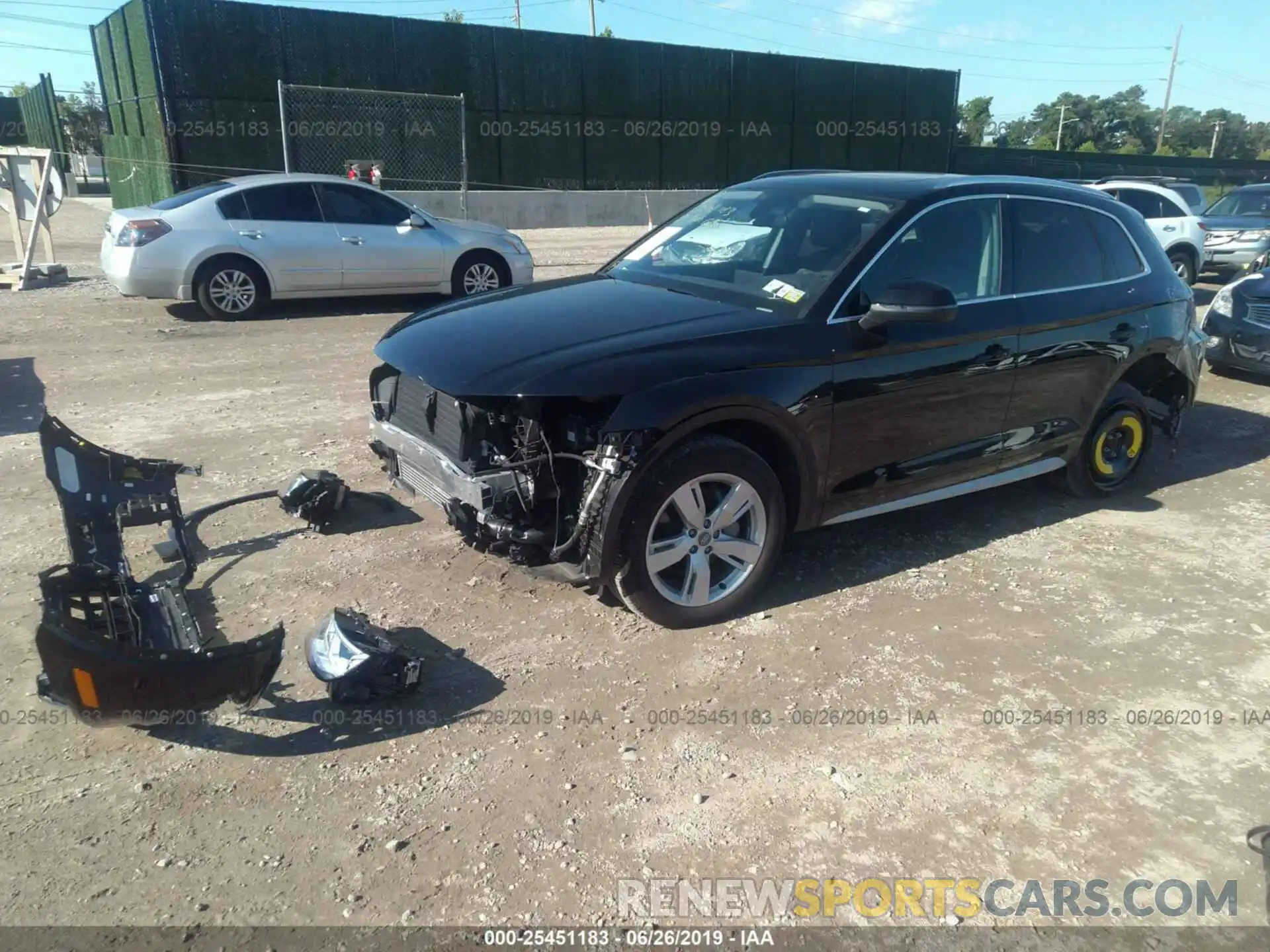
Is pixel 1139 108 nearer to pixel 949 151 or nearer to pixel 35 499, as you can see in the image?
pixel 949 151

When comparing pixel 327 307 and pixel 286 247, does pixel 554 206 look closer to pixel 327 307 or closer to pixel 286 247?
pixel 327 307

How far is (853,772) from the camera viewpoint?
3146mm

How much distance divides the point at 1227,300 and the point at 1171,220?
6.37 metres

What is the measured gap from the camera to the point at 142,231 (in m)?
9.74

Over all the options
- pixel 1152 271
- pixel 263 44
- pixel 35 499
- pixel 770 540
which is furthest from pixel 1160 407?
pixel 263 44

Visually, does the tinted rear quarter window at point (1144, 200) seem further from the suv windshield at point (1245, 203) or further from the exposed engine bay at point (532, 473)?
the exposed engine bay at point (532, 473)

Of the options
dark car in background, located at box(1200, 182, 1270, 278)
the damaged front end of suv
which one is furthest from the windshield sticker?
dark car in background, located at box(1200, 182, 1270, 278)

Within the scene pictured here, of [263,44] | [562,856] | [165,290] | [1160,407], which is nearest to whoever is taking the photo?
[562,856]

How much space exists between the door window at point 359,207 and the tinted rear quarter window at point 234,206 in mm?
862

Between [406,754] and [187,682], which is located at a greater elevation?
[187,682]

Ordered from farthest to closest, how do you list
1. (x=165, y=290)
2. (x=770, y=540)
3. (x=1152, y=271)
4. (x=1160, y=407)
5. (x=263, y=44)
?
(x=263, y=44) < (x=165, y=290) < (x=1160, y=407) < (x=1152, y=271) < (x=770, y=540)

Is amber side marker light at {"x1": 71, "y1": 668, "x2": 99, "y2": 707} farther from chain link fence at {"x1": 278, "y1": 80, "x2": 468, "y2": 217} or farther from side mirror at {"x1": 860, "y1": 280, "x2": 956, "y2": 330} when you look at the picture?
chain link fence at {"x1": 278, "y1": 80, "x2": 468, "y2": 217}

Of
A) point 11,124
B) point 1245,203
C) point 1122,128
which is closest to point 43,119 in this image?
point 11,124

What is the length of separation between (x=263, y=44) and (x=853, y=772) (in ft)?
73.6
